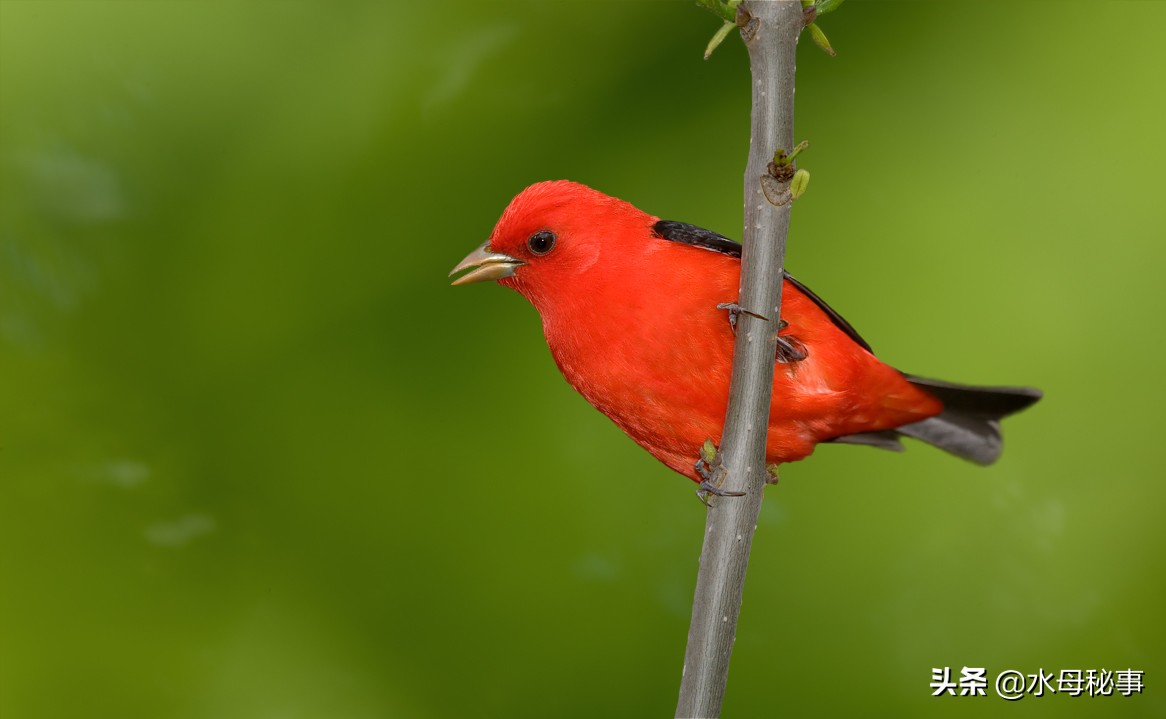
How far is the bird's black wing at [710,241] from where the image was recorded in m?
2.68

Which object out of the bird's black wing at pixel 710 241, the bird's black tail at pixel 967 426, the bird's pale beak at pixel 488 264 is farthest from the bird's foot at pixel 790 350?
the bird's pale beak at pixel 488 264

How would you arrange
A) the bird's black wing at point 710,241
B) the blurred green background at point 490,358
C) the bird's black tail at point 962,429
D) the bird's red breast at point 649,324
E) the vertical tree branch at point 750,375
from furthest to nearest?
1. the blurred green background at point 490,358
2. the bird's black tail at point 962,429
3. the bird's black wing at point 710,241
4. the bird's red breast at point 649,324
5. the vertical tree branch at point 750,375

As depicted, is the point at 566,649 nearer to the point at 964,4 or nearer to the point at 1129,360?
the point at 1129,360

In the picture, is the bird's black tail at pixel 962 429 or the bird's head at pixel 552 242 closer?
the bird's head at pixel 552 242

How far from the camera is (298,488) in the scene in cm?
392

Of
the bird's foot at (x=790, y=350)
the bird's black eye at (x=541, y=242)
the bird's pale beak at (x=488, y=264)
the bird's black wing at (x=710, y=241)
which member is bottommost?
the bird's foot at (x=790, y=350)

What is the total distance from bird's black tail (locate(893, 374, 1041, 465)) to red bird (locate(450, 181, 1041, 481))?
176mm

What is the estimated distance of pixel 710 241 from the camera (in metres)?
2.69

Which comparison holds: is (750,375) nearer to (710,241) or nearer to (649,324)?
(649,324)

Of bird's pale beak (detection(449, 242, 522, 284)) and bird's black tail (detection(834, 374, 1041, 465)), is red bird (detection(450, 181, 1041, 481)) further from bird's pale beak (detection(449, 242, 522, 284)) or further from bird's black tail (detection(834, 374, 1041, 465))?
bird's black tail (detection(834, 374, 1041, 465))

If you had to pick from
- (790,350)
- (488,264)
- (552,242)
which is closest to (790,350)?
(790,350)

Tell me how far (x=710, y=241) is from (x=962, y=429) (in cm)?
103

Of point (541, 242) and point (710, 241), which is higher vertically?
point (710, 241)

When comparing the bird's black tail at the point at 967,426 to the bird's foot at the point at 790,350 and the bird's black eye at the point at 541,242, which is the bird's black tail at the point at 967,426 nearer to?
the bird's foot at the point at 790,350
